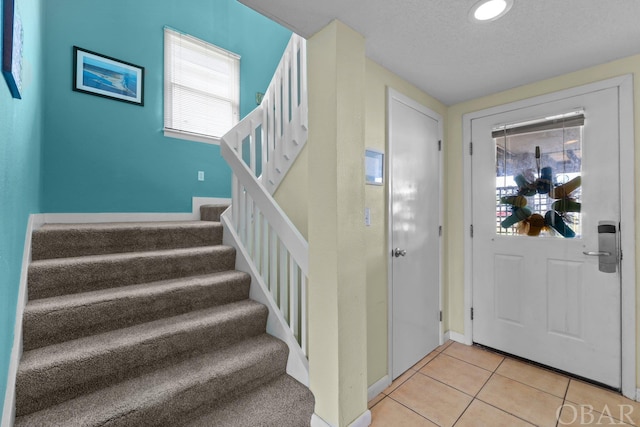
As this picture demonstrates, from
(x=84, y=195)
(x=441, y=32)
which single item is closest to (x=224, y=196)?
(x=84, y=195)

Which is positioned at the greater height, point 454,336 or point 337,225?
point 337,225

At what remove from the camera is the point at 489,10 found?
1.41 metres

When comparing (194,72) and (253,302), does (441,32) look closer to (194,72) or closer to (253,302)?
(253,302)

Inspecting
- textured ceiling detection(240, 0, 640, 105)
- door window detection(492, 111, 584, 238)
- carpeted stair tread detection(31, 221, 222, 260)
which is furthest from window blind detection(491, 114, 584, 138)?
carpeted stair tread detection(31, 221, 222, 260)

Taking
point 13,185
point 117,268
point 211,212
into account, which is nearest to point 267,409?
point 117,268

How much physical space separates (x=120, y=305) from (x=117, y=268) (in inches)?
12.8

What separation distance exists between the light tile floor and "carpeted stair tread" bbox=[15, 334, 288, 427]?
30.8 inches

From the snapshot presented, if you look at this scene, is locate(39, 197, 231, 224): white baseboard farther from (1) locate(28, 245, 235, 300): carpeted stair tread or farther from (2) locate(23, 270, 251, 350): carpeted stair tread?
(2) locate(23, 270, 251, 350): carpeted stair tread

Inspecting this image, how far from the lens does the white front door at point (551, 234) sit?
1944 millimetres

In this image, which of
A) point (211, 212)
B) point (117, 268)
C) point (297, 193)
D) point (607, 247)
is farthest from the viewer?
point (211, 212)

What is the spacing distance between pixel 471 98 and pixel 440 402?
97.1 inches

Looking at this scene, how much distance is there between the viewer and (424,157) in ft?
8.01

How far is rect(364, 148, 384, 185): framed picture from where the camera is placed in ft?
6.24

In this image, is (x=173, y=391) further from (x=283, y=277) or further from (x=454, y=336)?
(x=454, y=336)
